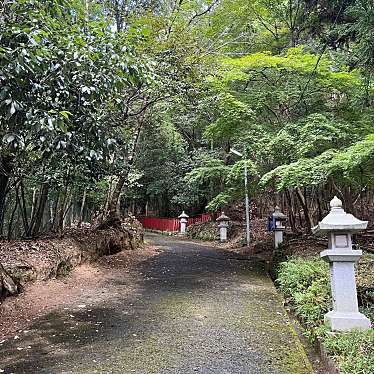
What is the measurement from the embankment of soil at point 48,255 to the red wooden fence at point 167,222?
953cm

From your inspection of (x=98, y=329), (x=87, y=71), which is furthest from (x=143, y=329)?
(x=87, y=71)

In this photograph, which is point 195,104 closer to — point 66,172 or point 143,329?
point 66,172

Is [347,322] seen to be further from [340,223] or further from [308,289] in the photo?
[308,289]

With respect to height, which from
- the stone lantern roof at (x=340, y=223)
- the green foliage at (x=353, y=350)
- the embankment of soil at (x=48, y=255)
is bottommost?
the green foliage at (x=353, y=350)

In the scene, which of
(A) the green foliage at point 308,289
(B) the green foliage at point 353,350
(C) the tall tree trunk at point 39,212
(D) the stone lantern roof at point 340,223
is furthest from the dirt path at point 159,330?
Result: (C) the tall tree trunk at point 39,212

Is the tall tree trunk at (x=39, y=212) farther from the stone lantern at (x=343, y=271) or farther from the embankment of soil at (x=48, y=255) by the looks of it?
the stone lantern at (x=343, y=271)

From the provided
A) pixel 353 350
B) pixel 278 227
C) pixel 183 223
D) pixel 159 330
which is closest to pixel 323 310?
pixel 353 350

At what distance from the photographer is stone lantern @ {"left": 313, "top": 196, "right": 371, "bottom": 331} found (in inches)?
141

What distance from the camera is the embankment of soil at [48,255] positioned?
5422mm

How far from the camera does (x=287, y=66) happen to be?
8.33 m

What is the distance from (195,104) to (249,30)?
4.67m

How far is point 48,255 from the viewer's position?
21.5 feet

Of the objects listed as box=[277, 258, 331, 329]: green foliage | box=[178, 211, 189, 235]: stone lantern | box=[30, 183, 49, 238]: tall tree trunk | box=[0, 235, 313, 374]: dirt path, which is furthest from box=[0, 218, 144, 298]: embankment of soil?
box=[178, 211, 189, 235]: stone lantern

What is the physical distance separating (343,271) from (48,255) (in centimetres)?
491
